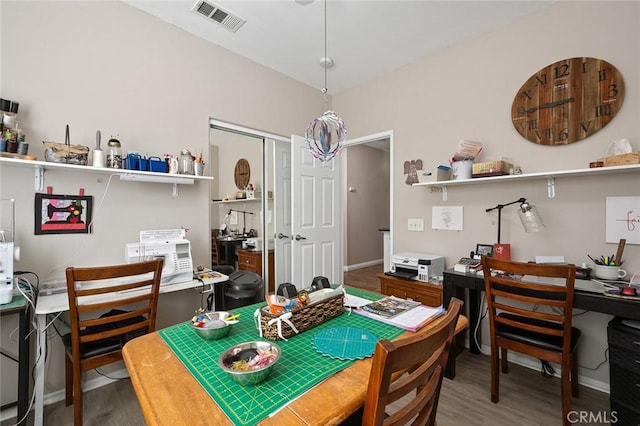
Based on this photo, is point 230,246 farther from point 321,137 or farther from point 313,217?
point 321,137

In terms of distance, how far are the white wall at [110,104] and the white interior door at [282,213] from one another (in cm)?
73

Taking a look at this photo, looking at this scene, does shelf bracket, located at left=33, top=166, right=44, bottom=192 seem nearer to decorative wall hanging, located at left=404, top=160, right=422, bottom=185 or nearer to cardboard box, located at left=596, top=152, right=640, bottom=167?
decorative wall hanging, located at left=404, top=160, right=422, bottom=185

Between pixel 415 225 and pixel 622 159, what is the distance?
1576 mm

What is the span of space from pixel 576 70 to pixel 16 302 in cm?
387

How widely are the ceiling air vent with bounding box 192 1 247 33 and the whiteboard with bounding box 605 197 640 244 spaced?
3078 mm

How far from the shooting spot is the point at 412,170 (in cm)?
299

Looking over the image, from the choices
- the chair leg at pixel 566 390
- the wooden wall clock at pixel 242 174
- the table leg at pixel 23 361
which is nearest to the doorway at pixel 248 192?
the wooden wall clock at pixel 242 174

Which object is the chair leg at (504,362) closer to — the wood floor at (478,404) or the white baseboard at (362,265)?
the wood floor at (478,404)

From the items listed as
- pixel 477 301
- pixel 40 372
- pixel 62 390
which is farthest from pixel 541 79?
pixel 62 390

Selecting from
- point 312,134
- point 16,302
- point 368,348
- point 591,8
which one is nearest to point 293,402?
point 368,348

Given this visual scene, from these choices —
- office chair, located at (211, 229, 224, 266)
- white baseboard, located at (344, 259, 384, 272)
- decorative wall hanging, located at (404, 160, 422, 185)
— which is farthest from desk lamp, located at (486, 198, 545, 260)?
office chair, located at (211, 229, 224, 266)

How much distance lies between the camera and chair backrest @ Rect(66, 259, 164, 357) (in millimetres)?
1507

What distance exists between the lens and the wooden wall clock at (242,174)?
4768mm

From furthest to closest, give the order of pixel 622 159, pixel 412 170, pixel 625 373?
pixel 412 170, pixel 622 159, pixel 625 373
